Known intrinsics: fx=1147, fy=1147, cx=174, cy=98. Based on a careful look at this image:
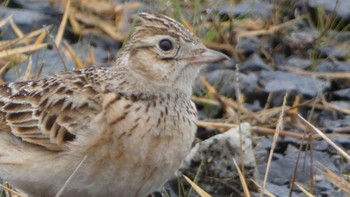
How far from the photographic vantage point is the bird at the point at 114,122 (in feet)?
→ 20.6

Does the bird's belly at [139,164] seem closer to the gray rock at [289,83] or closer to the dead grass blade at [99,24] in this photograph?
the gray rock at [289,83]

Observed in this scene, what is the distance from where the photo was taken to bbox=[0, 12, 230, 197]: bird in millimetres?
6293

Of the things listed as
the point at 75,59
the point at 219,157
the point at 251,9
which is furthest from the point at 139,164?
the point at 251,9

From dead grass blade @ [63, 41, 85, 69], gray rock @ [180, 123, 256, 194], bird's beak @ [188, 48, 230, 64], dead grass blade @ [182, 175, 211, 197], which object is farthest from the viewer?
dead grass blade @ [63, 41, 85, 69]

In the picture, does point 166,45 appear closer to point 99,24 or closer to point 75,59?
point 75,59

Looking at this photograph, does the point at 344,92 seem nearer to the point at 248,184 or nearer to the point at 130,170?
the point at 248,184

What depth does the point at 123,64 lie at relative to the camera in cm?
672

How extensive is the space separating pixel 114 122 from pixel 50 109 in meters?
0.55

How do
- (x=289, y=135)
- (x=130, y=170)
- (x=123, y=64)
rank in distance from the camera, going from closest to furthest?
(x=130, y=170), (x=123, y=64), (x=289, y=135)

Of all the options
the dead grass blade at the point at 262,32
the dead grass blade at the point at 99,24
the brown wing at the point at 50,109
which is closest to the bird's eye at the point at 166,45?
the brown wing at the point at 50,109

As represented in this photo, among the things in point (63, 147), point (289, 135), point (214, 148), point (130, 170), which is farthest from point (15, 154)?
point (289, 135)

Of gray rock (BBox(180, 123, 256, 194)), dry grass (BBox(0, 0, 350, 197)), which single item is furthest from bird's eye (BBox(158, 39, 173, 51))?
dry grass (BBox(0, 0, 350, 197))

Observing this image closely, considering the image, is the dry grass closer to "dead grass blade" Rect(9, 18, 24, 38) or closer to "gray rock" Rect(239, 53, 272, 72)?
"dead grass blade" Rect(9, 18, 24, 38)

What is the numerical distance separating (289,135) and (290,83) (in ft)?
2.84
